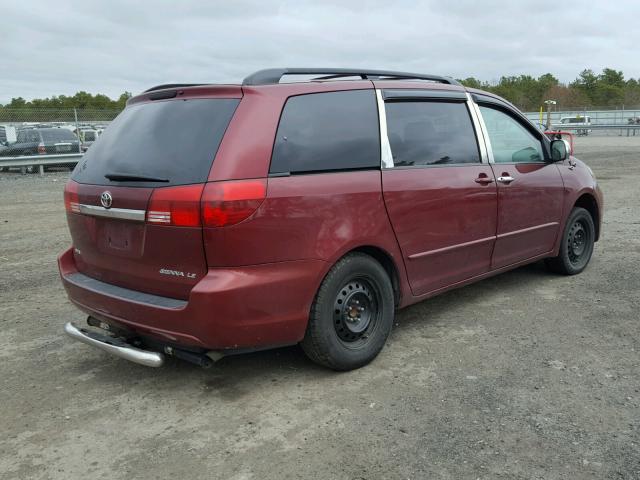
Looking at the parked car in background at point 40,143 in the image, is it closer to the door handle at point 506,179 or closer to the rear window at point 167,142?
the rear window at point 167,142

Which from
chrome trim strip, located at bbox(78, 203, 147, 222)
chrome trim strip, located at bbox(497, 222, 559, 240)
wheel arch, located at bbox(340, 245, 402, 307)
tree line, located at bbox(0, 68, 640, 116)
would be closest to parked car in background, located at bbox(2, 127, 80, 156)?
chrome trim strip, located at bbox(78, 203, 147, 222)

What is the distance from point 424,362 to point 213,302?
5.06ft

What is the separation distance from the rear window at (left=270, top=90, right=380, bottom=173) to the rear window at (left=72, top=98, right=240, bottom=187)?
344mm

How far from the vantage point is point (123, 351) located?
3.31 m

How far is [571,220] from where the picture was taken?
5.67m

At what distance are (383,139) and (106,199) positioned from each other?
1740 mm

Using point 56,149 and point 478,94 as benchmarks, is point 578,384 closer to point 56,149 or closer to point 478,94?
point 478,94

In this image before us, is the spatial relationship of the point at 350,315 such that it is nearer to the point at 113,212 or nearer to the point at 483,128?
the point at 113,212

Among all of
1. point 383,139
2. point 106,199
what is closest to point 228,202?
point 106,199

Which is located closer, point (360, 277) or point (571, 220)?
point (360, 277)

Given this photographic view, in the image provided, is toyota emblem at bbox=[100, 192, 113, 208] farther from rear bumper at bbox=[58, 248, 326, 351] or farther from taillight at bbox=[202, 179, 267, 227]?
taillight at bbox=[202, 179, 267, 227]

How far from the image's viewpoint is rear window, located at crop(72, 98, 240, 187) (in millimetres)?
3168

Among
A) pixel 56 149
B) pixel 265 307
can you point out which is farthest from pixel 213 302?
pixel 56 149

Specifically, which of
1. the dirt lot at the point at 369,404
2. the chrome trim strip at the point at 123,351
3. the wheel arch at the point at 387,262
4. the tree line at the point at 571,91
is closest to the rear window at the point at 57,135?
the dirt lot at the point at 369,404
